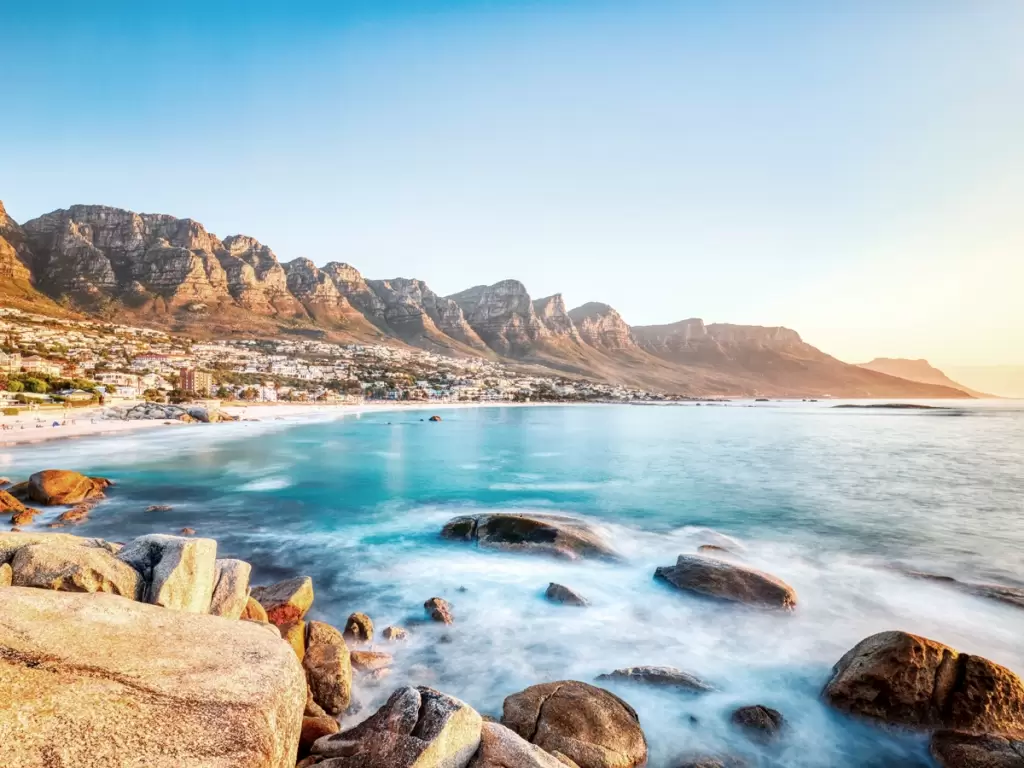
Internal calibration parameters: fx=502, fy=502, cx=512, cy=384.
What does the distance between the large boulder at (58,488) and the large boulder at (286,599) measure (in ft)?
47.7

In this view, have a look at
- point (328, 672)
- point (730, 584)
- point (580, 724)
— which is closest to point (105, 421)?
point (328, 672)

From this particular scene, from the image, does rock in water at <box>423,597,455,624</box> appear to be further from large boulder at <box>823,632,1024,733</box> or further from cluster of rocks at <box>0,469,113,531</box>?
cluster of rocks at <box>0,469,113,531</box>

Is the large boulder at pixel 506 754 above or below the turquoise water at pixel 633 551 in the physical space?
above

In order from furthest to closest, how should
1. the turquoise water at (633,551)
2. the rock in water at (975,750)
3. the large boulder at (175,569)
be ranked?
1. the turquoise water at (633,551)
2. the large boulder at (175,569)
3. the rock in water at (975,750)

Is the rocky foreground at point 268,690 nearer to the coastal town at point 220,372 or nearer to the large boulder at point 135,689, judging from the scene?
the large boulder at point 135,689

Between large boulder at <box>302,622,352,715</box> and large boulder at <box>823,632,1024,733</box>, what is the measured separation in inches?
320

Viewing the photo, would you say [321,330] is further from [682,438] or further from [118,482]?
[118,482]

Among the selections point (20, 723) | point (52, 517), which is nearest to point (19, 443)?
point (52, 517)

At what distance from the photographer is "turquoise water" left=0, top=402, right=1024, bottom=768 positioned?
9188mm

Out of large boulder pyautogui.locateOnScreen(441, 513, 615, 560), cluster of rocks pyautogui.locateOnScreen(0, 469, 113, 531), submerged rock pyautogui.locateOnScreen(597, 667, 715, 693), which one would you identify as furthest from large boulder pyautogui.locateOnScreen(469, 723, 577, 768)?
cluster of rocks pyautogui.locateOnScreen(0, 469, 113, 531)

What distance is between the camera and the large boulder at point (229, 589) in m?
8.14

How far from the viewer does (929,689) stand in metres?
7.59

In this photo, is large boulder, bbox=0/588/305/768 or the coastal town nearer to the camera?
large boulder, bbox=0/588/305/768

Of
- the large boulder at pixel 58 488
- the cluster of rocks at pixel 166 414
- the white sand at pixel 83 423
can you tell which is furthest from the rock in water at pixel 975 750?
the cluster of rocks at pixel 166 414
